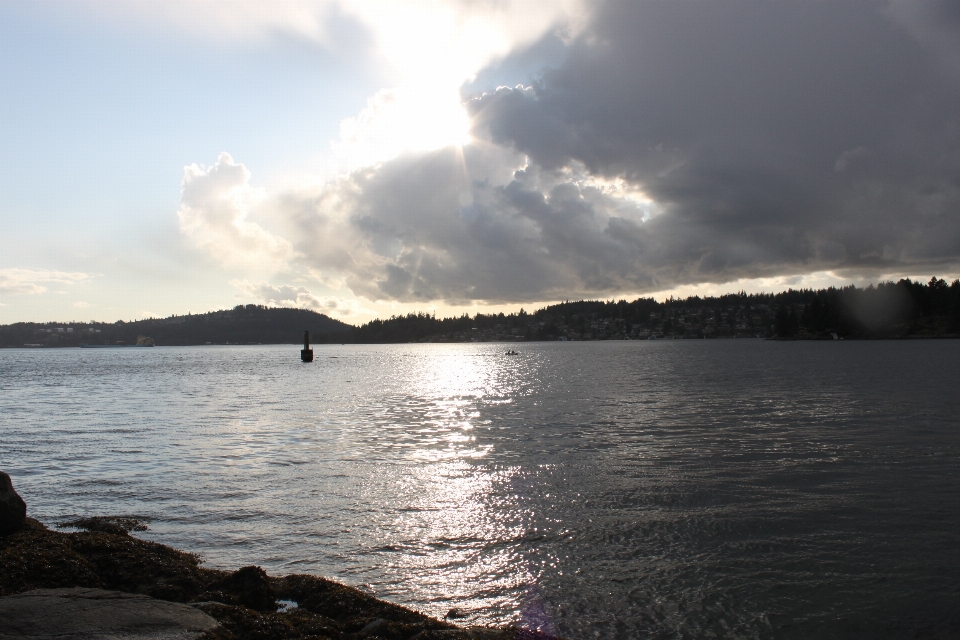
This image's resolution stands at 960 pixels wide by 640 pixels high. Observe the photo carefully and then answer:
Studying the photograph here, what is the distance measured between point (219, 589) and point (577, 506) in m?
9.14

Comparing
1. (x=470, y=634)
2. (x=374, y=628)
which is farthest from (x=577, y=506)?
(x=374, y=628)

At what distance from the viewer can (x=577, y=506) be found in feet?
51.9

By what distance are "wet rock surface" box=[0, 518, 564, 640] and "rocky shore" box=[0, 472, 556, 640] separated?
0.02 meters

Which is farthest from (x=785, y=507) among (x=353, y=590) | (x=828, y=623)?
(x=353, y=590)

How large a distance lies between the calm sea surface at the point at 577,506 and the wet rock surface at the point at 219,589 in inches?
42.2

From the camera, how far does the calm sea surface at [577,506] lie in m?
10.3

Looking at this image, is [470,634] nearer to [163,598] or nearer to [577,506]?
[163,598]

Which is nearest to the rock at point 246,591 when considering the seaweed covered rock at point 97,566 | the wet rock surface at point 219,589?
the wet rock surface at point 219,589

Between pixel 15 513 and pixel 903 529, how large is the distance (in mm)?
19607

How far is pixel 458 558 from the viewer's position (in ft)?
40.3

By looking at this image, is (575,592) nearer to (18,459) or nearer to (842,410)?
(18,459)

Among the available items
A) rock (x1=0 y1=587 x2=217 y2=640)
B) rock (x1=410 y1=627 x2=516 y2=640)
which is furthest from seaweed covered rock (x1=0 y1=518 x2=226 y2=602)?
rock (x1=410 y1=627 x2=516 y2=640)

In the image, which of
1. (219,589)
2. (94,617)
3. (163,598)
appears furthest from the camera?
(163,598)

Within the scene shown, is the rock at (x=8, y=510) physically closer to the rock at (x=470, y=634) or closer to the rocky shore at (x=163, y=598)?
the rocky shore at (x=163, y=598)
